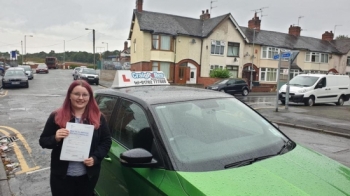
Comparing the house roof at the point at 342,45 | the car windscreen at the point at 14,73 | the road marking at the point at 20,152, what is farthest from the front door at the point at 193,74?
the house roof at the point at 342,45

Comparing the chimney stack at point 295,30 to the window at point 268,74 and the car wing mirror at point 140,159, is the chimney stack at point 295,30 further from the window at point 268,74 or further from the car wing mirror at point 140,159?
the car wing mirror at point 140,159

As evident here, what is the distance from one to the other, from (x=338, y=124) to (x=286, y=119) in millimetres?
1831

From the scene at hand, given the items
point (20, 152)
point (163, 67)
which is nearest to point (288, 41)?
point (163, 67)

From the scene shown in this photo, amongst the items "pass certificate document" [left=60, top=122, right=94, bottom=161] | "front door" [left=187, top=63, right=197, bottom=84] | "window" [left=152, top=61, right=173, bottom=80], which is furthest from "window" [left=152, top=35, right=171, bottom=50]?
"pass certificate document" [left=60, top=122, right=94, bottom=161]

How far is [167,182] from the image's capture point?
2.13 m

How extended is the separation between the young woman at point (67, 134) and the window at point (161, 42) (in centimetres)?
2776

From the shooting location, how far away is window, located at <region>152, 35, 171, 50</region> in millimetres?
29703

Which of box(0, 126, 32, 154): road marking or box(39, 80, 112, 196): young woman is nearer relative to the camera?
box(39, 80, 112, 196): young woman

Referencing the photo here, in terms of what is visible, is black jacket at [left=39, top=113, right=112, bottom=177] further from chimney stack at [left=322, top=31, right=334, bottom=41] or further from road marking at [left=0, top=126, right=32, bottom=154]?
chimney stack at [left=322, top=31, right=334, bottom=41]

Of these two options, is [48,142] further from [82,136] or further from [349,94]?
[349,94]

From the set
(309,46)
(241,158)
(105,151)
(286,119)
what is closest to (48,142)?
(105,151)

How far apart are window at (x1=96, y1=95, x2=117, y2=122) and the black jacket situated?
2.66 ft

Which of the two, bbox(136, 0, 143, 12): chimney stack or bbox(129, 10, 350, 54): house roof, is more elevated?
bbox(136, 0, 143, 12): chimney stack

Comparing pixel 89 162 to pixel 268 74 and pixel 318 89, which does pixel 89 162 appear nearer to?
pixel 318 89
